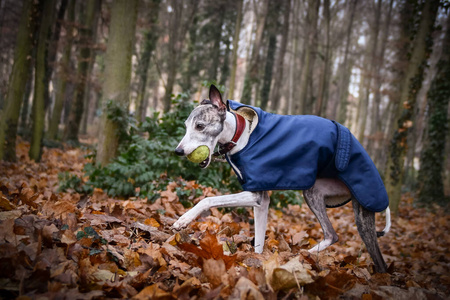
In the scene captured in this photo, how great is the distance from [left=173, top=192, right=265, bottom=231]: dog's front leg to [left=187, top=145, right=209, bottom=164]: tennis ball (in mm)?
414

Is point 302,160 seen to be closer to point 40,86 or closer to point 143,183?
point 143,183

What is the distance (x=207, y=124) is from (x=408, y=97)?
8.11m

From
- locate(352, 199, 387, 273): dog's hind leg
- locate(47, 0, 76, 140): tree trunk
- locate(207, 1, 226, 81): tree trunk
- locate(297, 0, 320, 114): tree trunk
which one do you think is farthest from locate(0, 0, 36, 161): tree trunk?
locate(207, 1, 226, 81): tree trunk

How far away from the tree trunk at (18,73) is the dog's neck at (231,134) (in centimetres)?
711

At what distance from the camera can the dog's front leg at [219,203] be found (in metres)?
2.78

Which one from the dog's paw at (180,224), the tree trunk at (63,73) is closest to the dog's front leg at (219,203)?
the dog's paw at (180,224)

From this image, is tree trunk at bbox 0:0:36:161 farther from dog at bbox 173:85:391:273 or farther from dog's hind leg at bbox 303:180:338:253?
dog's hind leg at bbox 303:180:338:253

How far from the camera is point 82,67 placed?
15.1 m

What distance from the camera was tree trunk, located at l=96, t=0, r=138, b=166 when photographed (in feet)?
22.3

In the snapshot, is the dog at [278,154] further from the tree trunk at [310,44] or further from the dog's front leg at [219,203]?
the tree trunk at [310,44]

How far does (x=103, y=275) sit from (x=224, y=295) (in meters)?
0.81

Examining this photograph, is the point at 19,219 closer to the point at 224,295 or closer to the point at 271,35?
the point at 224,295

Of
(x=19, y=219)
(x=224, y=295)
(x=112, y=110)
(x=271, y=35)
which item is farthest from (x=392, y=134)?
(x=271, y=35)

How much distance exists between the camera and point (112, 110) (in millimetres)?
6648
